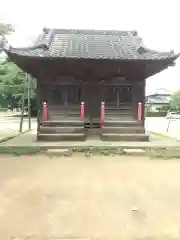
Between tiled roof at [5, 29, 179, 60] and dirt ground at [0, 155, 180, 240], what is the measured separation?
6.96 metres

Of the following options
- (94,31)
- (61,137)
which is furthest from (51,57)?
(94,31)

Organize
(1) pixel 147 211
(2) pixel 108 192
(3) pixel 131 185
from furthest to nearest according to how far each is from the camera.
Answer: (3) pixel 131 185, (2) pixel 108 192, (1) pixel 147 211

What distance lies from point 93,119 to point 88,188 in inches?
398

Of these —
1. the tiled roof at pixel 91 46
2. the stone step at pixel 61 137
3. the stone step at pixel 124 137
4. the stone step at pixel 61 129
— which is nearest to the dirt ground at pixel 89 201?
the stone step at pixel 61 137

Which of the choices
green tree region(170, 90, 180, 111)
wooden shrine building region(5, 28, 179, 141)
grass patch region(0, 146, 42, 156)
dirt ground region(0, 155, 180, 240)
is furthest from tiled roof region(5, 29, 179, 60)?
green tree region(170, 90, 180, 111)

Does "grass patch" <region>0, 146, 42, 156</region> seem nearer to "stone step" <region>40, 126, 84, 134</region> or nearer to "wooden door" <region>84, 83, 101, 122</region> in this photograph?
"stone step" <region>40, 126, 84, 134</region>

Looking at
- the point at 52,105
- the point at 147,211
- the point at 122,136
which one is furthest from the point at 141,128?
the point at 147,211

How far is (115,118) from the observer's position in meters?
15.3

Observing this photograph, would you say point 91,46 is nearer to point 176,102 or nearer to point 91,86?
point 91,86

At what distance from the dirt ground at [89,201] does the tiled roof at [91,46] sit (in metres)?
6.96

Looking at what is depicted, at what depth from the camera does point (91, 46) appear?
16375mm

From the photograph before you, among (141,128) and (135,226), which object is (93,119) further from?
(135,226)

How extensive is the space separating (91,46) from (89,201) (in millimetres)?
12540

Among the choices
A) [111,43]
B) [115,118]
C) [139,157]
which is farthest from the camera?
[111,43]
